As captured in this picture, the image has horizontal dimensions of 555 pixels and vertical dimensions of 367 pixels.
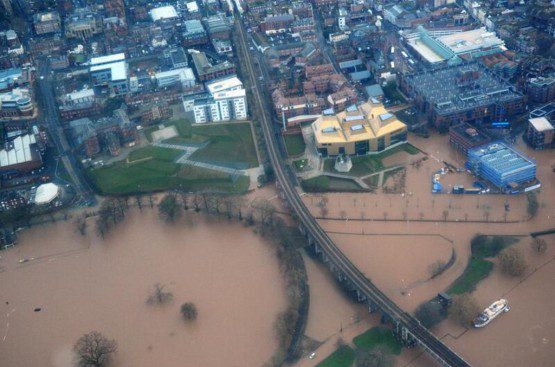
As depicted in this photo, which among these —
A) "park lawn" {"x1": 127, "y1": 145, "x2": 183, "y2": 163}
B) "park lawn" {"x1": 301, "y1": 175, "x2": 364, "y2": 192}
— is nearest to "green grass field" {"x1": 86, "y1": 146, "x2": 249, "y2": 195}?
"park lawn" {"x1": 127, "y1": 145, "x2": 183, "y2": 163}

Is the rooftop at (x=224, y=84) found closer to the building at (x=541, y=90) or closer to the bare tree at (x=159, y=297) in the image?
the bare tree at (x=159, y=297)

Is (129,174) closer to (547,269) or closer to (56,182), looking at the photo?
(56,182)

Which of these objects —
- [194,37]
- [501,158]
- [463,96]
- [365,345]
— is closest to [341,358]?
[365,345]

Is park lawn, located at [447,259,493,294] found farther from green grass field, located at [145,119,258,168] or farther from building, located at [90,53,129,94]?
building, located at [90,53,129,94]

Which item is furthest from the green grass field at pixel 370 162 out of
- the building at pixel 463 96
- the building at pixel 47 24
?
the building at pixel 47 24

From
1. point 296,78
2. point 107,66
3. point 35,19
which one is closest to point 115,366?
point 296,78
